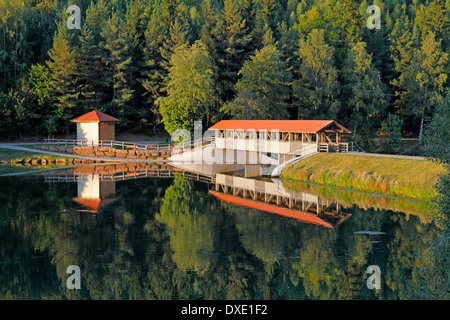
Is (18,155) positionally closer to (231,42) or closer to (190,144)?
(190,144)

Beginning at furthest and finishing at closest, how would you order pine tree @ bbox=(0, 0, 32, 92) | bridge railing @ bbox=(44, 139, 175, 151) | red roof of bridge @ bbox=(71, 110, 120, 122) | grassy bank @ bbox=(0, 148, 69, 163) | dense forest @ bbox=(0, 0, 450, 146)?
pine tree @ bbox=(0, 0, 32, 92) < dense forest @ bbox=(0, 0, 450, 146) < red roof of bridge @ bbox=(71, 110, 120, 122) < bridge railing @ bbox=(44, 139, 175, 151) < grassy bank @ bbox=(0, 148, 69, 163)

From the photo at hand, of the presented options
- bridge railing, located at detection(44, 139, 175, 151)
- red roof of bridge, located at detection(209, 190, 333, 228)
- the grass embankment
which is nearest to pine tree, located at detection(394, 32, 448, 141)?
the grass embankment

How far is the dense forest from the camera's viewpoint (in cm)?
6931

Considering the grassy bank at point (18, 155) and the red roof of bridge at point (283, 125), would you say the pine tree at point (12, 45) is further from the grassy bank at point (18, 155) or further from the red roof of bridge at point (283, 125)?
the red roof of bridge at point (283, 125)

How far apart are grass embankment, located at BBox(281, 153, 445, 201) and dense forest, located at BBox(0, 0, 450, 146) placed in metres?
22.5

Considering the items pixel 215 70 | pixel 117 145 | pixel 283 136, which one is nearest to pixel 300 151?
pixel 283 136

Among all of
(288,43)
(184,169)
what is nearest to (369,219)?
(184,169)

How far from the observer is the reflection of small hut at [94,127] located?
65312 millimetres

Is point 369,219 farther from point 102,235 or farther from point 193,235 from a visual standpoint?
point 102,235

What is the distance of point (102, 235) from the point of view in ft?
90.2

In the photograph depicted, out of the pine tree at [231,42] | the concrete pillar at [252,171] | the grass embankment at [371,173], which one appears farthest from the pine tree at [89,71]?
the grass embankment at [371,173]

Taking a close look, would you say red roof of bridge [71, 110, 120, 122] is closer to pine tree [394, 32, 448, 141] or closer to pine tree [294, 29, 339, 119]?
pine tree [294, 29, 339, 119]

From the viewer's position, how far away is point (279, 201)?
121 feet
